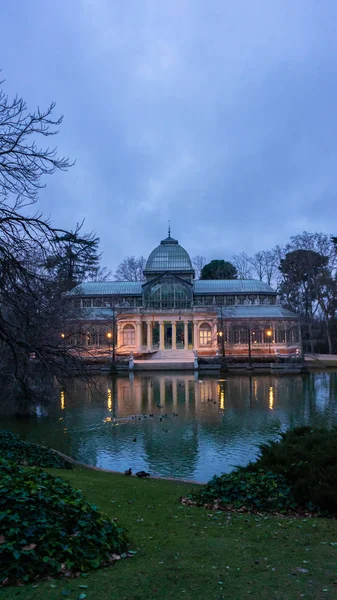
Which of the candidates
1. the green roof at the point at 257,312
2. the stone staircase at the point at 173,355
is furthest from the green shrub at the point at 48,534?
the green roof at the point at 257,312

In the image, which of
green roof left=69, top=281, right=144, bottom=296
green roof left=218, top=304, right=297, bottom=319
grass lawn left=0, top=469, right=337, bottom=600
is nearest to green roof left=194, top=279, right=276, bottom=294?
green roof left=218, top=304, right=297, bottom=319

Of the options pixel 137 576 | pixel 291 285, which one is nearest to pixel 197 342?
pixel 291 285

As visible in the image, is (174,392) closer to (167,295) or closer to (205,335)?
(205,335)

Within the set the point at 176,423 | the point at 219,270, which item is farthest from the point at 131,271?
the point at 176,423

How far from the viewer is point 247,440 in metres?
15.9

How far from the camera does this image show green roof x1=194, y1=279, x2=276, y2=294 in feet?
205

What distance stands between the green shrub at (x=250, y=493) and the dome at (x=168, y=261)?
56436 millimetres

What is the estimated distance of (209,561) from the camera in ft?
16.7

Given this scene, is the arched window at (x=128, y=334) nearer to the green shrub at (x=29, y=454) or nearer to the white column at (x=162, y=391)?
the white column at (x=162, y=391)

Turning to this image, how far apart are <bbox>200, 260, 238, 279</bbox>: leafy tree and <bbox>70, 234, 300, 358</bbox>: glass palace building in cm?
1408

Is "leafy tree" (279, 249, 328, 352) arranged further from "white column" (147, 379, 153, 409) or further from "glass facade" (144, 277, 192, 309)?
"white column" (147, 379, 153, 409)

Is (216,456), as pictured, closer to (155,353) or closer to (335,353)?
(155,353)

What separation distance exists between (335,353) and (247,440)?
46.3 meters

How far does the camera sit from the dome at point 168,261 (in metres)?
64.9
